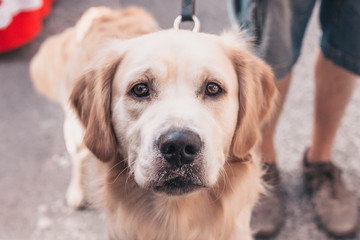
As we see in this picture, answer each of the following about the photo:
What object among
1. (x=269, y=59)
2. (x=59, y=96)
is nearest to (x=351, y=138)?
(x=269, y=59)

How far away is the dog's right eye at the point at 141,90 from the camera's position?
1.50 meters

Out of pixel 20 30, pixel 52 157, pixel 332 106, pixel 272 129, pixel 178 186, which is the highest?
pixel 178 186

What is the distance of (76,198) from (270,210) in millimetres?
1151

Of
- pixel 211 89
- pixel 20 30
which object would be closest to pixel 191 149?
pixel 211 89

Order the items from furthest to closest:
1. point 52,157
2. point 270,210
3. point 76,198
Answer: point 52,157
point 76,198
point 270,210

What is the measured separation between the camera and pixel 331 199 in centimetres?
233

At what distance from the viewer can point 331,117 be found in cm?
230

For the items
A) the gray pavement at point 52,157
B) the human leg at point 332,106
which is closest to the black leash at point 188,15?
the human leg at point 332,106

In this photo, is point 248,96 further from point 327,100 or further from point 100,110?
point 327,100

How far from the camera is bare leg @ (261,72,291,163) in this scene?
2.16 metres

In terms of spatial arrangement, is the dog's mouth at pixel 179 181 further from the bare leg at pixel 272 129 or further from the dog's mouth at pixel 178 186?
the bare leg at pixel 272 129

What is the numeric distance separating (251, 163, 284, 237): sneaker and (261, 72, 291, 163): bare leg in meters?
0.06

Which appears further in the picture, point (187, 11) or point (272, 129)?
point (272, 129)

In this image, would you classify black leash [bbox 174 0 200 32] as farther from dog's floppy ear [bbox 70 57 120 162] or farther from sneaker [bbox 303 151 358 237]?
sneaker [bbox 303 151 358 237]
